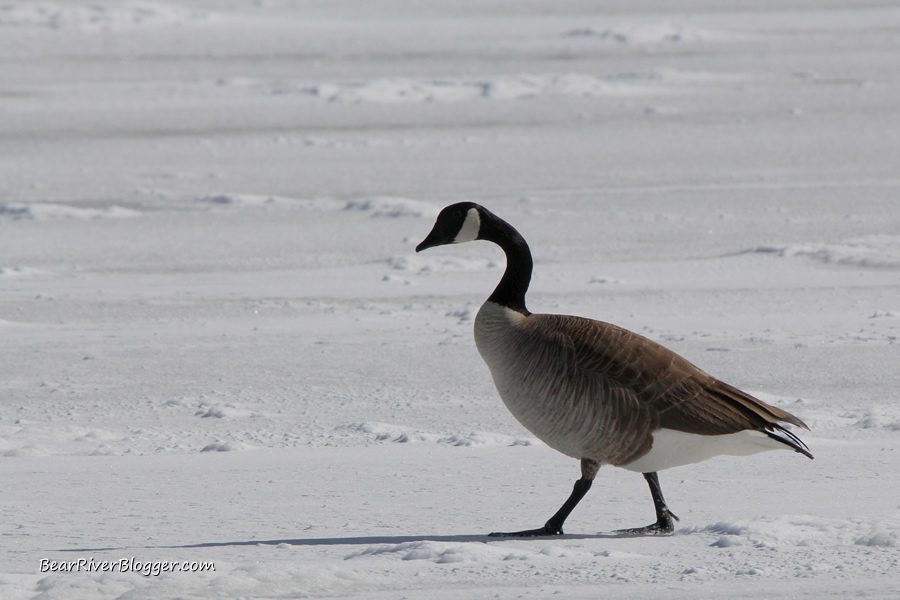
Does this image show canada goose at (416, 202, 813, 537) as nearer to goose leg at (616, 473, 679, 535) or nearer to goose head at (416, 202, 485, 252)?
goose leg at (616, 473, 679, 535)

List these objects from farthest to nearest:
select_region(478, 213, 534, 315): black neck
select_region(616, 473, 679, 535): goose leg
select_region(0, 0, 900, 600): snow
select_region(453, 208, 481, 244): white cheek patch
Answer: select_region(453, 208, 481, 244): white cheek patch → select_region(478, 213, 534, 315): black neck → select_region(616, 473, 679, 535): goose leg → select_region(0, 0, 900, 600): snow

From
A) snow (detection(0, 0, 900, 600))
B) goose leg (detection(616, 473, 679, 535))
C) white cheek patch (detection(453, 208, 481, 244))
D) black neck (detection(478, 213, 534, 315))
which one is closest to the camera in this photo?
snow (detection(0, 0, 900, 600))

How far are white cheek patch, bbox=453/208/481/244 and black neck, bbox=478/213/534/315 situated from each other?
16mm

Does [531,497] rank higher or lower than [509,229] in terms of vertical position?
lower

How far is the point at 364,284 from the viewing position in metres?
7.37

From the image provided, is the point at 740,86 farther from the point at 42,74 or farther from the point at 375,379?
the point at 375,379

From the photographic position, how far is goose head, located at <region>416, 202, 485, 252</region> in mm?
4020

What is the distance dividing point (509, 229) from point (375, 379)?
1744mm

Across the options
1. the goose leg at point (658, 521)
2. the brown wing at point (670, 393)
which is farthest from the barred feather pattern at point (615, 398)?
the goose leg at point (658, 521)

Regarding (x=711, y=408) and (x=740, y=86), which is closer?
(x=711, y=408)

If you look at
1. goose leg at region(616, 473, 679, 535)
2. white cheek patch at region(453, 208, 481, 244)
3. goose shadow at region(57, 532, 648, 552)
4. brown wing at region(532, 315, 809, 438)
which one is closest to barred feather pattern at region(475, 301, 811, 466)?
brown wing at region(532, 315, 809, 438)

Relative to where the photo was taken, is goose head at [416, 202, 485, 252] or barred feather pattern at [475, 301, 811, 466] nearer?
barred feather pattern at [475, 301, 811, 466]

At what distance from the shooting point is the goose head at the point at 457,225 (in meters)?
4.02

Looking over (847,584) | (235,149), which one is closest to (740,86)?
(235,149)
